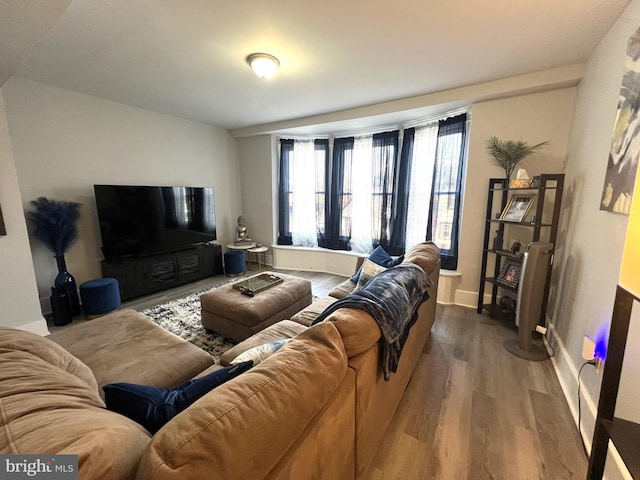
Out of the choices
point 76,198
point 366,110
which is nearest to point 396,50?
point 366,110

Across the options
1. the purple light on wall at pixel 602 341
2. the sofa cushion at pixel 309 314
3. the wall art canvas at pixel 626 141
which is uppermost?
the wall art canvas at pixel 626 141

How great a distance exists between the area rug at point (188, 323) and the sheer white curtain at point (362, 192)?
8.88 ft

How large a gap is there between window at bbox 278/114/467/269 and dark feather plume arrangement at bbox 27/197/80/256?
3022 mm

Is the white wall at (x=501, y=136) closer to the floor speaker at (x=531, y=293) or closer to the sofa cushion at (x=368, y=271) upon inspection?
the floor speaker at (x=531, y=293)

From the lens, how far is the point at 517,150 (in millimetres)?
2633

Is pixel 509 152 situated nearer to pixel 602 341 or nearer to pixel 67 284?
pixel 602 341

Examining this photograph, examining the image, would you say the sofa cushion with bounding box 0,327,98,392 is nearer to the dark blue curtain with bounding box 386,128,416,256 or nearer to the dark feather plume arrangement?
the dark feather plume arrangement

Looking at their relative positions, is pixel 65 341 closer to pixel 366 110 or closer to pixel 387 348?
pixel 387 348

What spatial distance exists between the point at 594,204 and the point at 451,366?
1.60m

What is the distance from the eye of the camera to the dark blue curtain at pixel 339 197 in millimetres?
4449

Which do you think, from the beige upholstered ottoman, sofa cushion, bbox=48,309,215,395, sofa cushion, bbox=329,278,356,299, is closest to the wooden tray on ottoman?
the beige upholstered ottoman

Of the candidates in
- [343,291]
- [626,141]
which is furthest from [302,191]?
[626,141]

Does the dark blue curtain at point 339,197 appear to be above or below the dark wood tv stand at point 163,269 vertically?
above

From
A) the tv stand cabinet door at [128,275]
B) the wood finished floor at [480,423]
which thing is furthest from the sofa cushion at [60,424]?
the tv stand cabinet door at [128,275]
